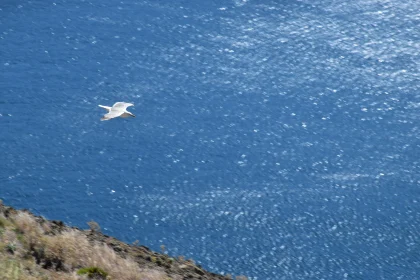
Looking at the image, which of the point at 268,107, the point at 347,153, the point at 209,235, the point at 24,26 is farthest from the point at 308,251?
the point at 24,26

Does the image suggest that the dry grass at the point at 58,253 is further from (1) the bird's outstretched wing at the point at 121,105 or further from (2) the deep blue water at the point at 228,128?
(1) the bird's outstretched wing at the point at 121,105

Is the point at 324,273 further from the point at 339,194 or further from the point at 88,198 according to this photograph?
the point at 88,198

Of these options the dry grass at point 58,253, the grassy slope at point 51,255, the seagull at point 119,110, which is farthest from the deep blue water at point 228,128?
the dry grass at point 58,253

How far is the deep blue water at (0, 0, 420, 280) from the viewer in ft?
45.6

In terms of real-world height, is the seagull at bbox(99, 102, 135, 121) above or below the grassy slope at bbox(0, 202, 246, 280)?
below

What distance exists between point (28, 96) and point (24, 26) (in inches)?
108

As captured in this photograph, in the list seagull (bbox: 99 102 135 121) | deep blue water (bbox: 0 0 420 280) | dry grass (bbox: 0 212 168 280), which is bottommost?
deep blue water (bbox: 0 0 420 280)

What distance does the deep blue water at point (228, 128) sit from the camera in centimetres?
1390

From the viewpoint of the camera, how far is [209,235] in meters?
13.8

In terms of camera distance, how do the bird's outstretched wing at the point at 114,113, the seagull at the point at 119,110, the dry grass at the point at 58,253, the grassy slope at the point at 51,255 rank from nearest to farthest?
the grassy slope at the point at 51,255 < the dry grass at the point at 58,253 < the bird's outstretched wing at the point at 114,113 < the seagull at the point at 119,110

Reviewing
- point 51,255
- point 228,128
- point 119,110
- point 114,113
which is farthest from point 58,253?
point 228,128

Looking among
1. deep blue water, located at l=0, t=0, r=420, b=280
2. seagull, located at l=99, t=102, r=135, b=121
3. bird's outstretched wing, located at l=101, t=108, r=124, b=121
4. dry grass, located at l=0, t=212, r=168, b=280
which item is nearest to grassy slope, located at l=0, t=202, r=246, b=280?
dry grass, located at l=0, t=212, r=168, b=280

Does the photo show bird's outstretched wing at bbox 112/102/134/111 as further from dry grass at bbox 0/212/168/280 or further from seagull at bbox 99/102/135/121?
dry grass at bbox 0/212/168/280

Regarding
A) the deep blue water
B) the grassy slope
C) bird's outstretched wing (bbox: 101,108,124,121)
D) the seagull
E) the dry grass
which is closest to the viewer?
the grassy slope
